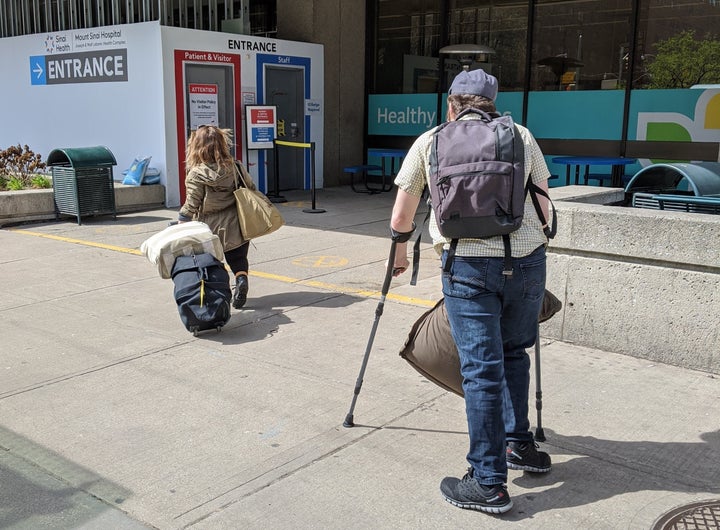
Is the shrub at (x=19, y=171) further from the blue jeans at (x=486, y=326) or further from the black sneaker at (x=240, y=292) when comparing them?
the blue jeans at (x=486, y=326)

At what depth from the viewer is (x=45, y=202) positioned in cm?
1102

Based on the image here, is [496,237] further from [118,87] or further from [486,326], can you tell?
[118,87]

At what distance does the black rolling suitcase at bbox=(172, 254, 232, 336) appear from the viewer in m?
5.70

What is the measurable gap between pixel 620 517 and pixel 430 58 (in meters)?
12.4

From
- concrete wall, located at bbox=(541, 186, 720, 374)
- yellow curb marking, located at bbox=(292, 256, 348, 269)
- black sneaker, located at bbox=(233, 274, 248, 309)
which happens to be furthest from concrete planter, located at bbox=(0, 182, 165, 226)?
concrete wall, located at bbox=(541, 186, 720, 374)

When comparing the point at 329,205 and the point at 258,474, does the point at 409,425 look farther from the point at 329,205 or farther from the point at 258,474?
the point at 329,205

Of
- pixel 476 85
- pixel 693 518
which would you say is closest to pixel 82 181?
pixel 476 85

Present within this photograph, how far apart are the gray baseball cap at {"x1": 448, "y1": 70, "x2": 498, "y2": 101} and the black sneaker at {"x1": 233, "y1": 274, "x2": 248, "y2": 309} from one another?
3547mm

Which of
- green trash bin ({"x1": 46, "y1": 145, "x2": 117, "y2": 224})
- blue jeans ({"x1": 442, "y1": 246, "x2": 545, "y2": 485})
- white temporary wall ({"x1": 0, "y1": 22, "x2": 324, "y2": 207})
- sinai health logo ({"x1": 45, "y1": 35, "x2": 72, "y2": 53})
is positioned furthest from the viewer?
sinai health logo ({"x1": 45, "y1": 35, "x2": 72, "y2": 53})

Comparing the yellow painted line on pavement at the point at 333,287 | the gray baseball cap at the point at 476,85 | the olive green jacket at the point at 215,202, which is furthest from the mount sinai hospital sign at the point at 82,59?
the gray baseball cap at the point at 476,85

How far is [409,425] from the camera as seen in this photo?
420cm

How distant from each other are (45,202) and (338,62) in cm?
641

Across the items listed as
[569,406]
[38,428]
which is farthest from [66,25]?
[569,406]

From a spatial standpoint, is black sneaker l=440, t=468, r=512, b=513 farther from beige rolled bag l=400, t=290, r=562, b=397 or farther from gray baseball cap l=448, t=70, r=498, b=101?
gray baseball cap l=448, t=70, r=498, b=101
